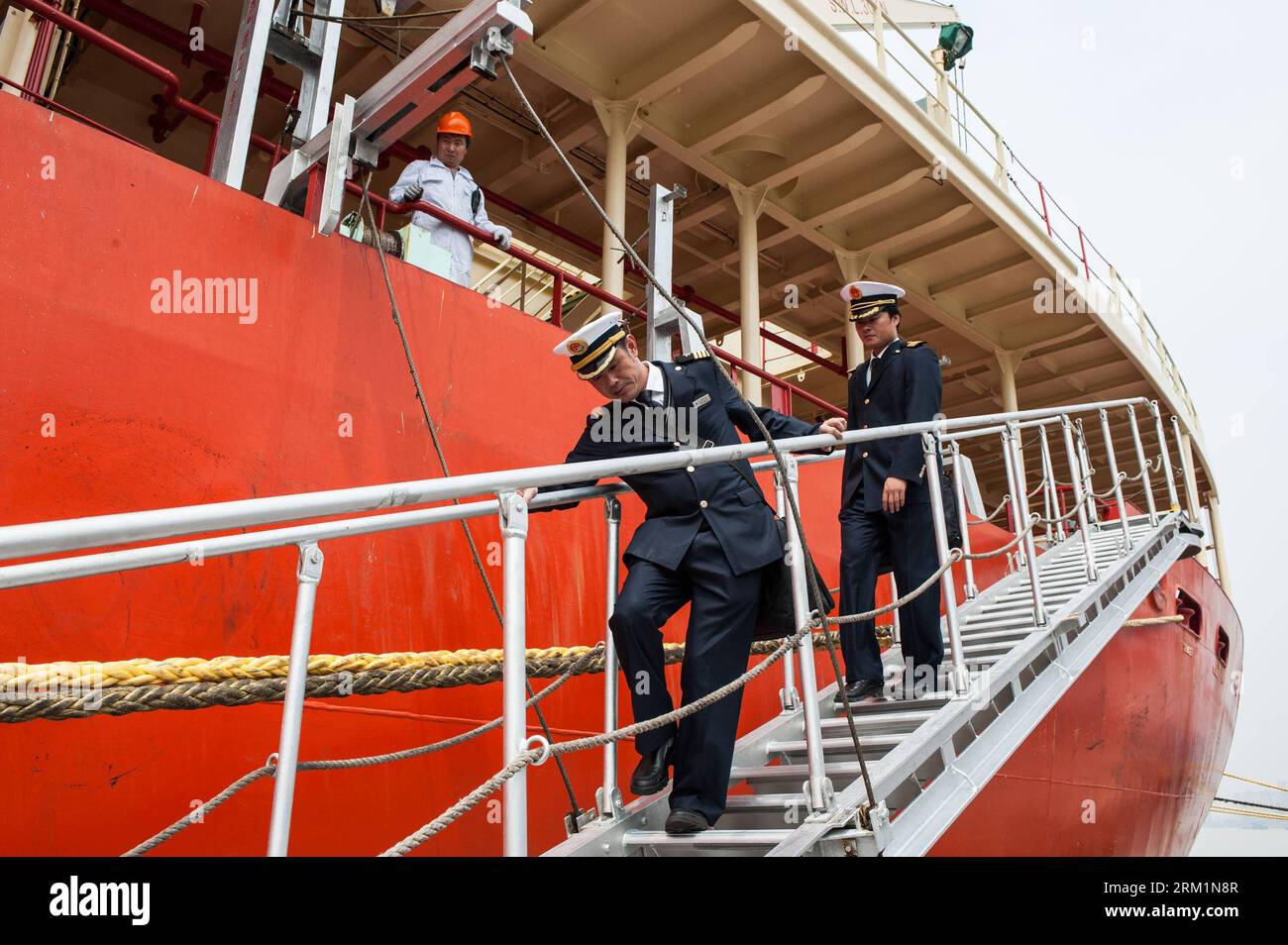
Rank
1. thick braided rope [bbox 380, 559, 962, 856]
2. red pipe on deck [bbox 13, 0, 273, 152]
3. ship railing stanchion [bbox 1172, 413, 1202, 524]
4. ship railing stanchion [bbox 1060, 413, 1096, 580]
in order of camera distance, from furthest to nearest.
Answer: ship railing stanchion [bbox 1172, 413, 1202, 524], ship railing stanchion [bbox 1060, 413, 1096, 580], red pipe on deck [bbox 13, 0, 273, 152], thick braided rope [bbox 380, 559, 962, 856]

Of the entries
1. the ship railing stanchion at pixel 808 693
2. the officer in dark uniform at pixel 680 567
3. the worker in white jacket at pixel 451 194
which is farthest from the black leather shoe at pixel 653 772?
the worker in white jacket at pixel 451 194

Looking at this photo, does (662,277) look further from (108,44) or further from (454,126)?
(108,44)

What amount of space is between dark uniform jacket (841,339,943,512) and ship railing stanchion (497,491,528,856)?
189 cm

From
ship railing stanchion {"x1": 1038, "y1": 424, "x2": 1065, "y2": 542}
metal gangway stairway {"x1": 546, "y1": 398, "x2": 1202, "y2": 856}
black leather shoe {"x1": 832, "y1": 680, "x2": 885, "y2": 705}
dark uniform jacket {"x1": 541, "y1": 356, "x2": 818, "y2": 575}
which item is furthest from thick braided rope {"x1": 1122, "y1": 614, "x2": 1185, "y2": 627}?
dark uniform jacket {"x1": 541, "y1": 356, "x2": 818, "y2": 575}

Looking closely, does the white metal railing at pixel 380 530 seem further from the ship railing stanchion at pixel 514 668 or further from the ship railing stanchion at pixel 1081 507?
the ship railing stanchion at pixel 1081 507

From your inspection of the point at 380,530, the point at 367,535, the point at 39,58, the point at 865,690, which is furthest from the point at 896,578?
the point at 39,58

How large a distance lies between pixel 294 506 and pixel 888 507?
2.35 m

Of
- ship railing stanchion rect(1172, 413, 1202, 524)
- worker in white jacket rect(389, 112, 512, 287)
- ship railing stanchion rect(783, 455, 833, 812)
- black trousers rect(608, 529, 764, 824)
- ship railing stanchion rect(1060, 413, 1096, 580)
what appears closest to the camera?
ship railing stanchion rect(783, 455, 833, 812)

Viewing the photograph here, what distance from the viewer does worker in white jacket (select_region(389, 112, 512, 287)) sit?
415cm

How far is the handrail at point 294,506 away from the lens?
124 centimetres

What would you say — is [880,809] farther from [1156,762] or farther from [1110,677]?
[1156,762]

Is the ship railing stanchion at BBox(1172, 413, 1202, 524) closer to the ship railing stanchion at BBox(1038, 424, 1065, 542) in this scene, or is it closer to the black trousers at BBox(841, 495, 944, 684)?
the ship railing stanchion at BBox(1038, 424, 1065, 542)
